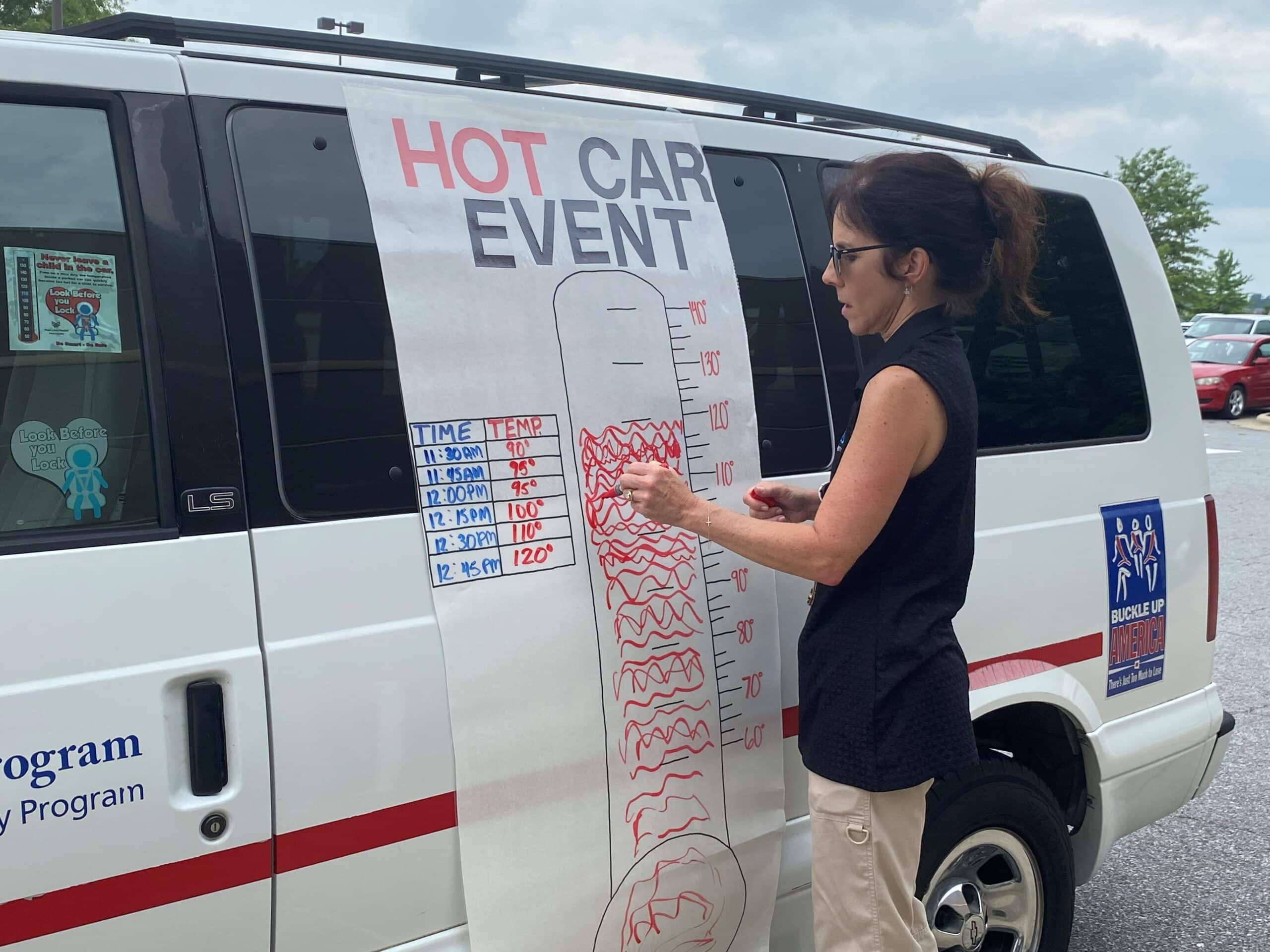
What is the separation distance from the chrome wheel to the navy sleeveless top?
683mm

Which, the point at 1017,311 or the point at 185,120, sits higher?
the point at 185,120

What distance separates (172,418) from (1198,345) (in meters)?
21.1

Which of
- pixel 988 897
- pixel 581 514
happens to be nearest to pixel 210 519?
pixel 581 514

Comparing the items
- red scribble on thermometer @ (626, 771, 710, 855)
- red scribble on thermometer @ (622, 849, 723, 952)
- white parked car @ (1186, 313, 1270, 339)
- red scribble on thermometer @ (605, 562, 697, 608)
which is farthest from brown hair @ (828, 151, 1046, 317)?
white parked car @ (1186, 313, 1270, 339)

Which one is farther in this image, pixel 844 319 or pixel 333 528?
pixel 844 319

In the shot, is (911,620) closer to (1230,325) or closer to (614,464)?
(614,464)

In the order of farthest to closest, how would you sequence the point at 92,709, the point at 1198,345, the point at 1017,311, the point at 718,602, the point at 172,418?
the point at 1198,345 → the point at 1017,311 → the point at 718,602 → the point at 172,418 → the point at 92,709

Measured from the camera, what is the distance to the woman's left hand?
186 cm

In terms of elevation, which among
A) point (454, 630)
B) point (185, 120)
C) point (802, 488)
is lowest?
point (454, 630)

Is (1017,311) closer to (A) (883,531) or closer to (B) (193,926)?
(A) (883,531)

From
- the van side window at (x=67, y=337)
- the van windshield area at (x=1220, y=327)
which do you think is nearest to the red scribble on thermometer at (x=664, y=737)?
the van side window at (x=67, y=337)

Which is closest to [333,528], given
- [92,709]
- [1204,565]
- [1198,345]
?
[92,709]

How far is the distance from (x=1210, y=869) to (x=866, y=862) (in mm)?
2410

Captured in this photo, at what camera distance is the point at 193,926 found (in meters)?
1.60
